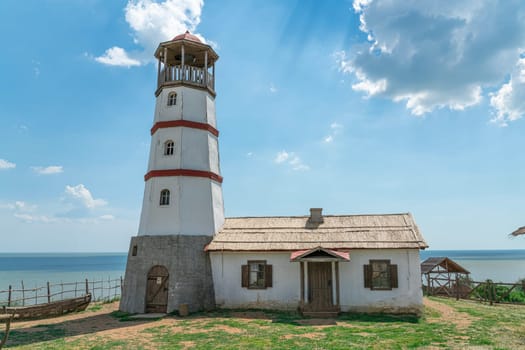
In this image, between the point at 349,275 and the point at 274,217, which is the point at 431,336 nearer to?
the point at 349,275

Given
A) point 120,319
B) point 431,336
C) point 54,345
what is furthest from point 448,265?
point 54,345

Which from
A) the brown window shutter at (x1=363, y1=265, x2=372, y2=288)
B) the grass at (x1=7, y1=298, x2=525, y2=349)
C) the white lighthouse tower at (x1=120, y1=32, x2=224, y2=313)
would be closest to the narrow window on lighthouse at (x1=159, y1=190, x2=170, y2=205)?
the white lighthouse tower at (x1=120, y1=32, x2=224, y2=313)

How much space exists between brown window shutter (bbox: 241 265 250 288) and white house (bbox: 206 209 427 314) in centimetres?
A: 4

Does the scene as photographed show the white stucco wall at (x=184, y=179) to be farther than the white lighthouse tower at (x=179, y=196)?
→ Yes

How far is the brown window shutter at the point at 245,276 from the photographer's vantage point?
1898cm

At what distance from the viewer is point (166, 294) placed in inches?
732

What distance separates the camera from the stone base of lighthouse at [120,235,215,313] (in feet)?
60.4

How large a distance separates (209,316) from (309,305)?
4764 millimetres

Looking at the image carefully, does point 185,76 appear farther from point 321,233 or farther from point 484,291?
point 484,291

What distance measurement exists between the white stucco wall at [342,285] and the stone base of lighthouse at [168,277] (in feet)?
2.78

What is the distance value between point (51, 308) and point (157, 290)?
17.4 feet

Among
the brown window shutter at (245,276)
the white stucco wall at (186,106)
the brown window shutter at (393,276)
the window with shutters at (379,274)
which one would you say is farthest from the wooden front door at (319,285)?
the white stucco wall at (186,106)

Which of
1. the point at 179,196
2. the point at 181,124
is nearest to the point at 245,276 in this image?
the point at 179,196

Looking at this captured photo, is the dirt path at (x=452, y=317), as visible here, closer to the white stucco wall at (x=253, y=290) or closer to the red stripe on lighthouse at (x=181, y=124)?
the white stucco wall at (x=253, y=290)
